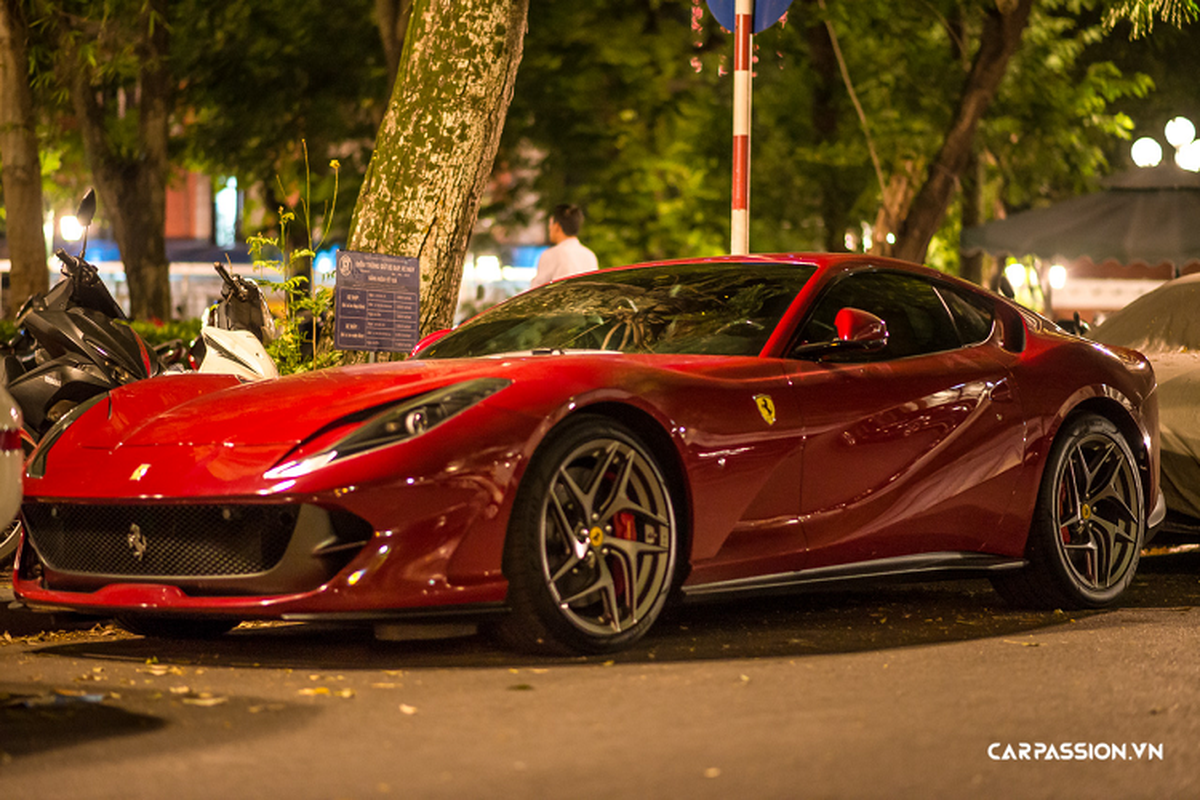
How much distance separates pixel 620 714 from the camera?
405cm

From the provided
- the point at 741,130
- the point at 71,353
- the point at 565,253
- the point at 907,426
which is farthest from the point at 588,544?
the point at 565,253

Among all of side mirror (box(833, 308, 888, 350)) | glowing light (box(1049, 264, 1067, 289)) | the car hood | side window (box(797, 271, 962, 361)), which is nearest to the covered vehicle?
side window (box(797, 271, 962, 361))

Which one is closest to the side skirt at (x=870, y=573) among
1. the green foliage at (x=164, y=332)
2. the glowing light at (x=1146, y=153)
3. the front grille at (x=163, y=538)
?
the front grille at (x=163, y=538)

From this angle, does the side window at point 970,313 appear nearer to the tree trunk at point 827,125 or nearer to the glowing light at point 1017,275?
the tree trunk at point 827,125

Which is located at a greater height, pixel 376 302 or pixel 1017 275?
pixel 376 302

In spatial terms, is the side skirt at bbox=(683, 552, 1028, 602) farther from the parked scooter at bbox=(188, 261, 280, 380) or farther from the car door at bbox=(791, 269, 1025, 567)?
the parked scooter at bbox=(188, 261, 280, 380)

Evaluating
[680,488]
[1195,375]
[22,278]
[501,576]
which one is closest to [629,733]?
[501,576]

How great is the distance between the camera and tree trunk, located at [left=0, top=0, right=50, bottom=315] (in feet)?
43.2

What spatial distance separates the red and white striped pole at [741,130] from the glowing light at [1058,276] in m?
24.6

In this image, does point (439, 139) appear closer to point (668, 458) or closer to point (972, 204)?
point (668, 458)

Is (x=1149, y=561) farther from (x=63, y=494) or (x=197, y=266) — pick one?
(x=197, y=266)

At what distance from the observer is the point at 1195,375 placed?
305 inches

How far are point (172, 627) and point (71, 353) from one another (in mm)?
2359

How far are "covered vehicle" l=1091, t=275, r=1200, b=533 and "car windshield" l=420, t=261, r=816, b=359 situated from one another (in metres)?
2.67
